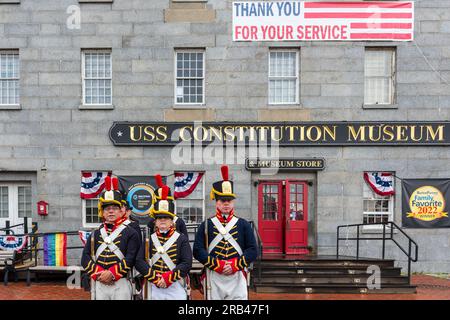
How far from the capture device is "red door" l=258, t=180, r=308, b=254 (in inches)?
482

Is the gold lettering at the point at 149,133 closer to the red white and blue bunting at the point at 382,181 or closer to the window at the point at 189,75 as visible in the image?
the window at the point at 189,75

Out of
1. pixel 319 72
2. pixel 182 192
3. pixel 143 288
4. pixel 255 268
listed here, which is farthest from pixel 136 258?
pixel 319 72

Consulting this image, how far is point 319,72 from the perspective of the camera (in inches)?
483

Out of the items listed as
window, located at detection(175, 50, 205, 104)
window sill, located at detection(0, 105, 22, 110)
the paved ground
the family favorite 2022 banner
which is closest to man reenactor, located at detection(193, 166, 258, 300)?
the paved ground

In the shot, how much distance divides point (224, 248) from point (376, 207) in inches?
308

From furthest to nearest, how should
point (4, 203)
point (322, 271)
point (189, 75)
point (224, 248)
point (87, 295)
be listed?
point (4, 203)
point (189, 75)
point (322, 271)
point (87, 295)
point (224, 248)

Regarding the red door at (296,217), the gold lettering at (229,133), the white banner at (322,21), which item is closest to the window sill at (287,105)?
the gold lettering at (229,133)

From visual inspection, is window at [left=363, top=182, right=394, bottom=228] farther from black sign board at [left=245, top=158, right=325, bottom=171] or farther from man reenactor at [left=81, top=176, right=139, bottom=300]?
man reenactor at [left=81, top=176, right=139, bottom=300]

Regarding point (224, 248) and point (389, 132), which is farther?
point (389, 132)

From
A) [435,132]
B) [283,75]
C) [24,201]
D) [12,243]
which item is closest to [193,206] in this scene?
[283,75]

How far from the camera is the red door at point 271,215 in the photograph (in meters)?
12.3

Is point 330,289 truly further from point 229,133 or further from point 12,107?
point 12,107

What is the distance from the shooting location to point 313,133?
39.9ft

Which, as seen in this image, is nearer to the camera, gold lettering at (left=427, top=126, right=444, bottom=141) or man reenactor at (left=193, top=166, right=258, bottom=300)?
man reenactor at (left=193, top=166, right=258, bottom=300)
